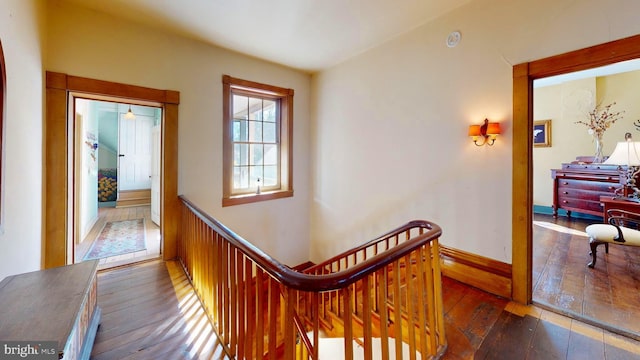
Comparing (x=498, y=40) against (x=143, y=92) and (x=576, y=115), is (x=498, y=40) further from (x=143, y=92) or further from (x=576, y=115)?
(x=576, y=115)

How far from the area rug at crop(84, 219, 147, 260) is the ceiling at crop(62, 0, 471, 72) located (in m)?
2.81

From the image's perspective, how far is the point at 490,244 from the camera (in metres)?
2.31

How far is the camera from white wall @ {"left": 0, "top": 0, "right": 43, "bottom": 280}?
1.43 meters

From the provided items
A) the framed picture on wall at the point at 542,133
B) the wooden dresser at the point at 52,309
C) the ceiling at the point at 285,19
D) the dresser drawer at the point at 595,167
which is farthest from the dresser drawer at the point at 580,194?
the wooden dresser at the point at 52,309

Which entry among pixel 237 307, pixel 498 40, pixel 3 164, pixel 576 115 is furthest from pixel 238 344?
pixel 576 115

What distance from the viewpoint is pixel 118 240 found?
12.3ft

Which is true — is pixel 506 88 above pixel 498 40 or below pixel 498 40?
below

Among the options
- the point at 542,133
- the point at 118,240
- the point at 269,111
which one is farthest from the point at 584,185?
the point at 118,240

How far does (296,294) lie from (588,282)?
10.4ft

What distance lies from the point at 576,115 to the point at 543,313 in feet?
16.5

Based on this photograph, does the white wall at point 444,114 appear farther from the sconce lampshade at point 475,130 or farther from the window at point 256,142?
the window at point 256,142

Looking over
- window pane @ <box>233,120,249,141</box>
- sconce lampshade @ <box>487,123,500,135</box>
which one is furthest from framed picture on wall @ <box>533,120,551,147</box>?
window pane @ <box>233,120,249,141</box>

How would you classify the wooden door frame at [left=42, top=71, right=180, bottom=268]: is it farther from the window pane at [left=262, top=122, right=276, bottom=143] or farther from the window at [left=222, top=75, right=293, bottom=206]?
the window pane at [left=262, top=122, right=276, bottom=143]

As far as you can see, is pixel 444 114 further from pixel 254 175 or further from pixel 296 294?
pixel 254 175
